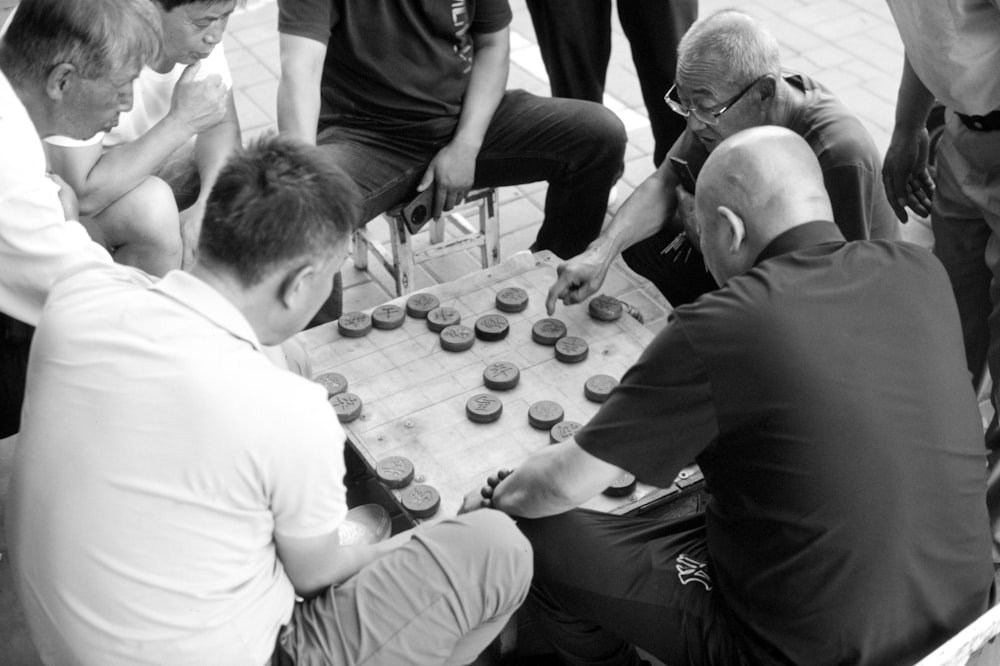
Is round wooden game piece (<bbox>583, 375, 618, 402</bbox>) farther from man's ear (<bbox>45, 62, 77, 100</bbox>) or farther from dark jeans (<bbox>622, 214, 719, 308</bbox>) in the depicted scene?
man's ear (<bbox>45, 62, 77, 100</bbox>)

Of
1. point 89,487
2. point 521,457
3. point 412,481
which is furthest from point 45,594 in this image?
point 521,457

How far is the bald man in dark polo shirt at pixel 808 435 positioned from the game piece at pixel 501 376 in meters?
0.69

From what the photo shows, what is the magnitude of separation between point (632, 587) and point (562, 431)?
1.75 ft

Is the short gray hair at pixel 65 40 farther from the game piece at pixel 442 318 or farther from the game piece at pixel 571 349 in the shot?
the game piece at pixel 571 349

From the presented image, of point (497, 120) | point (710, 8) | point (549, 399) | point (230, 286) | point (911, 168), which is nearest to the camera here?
point (230, 286)

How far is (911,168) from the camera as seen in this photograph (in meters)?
3.47

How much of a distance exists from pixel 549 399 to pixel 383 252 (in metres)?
1.28

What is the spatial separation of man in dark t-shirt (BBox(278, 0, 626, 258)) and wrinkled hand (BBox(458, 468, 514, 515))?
1463 millimetres

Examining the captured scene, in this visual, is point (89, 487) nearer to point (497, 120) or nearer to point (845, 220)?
point (845, 220)

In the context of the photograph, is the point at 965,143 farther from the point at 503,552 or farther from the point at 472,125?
the point at 503,552

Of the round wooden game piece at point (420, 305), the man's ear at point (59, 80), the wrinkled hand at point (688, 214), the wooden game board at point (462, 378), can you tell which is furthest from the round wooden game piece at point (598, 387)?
the man's ear at point (59, 80)

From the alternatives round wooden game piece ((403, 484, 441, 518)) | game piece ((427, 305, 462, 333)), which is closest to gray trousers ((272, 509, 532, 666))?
round wooden game piece ((403, 484, 441, 518))

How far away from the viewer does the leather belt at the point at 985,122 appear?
9.46 feet

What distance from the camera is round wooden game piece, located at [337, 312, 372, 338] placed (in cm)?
313
